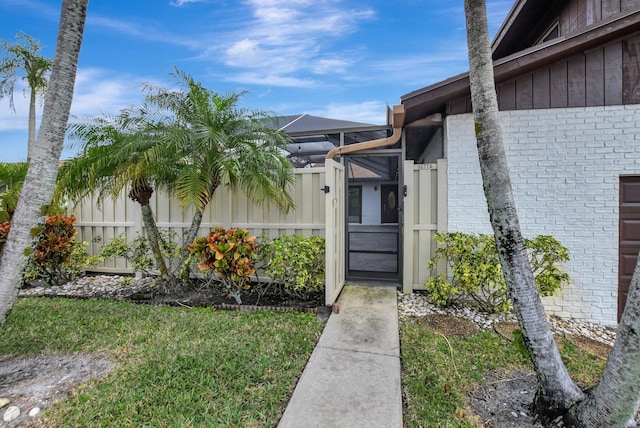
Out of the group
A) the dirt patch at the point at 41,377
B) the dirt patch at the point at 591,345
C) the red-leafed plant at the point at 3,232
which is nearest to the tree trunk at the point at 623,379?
the dirt patch at the point at 591,345

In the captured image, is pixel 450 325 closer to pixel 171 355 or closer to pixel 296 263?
pixel 296 263

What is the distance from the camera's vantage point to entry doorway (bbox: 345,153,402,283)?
575cm

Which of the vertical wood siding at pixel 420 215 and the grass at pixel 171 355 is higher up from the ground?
the vertical wood siding at pixel 420 215

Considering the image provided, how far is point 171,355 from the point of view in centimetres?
296

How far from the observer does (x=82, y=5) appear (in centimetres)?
255

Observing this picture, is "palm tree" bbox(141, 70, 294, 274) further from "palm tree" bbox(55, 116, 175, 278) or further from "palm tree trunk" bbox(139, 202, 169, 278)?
"palm tree trunk" bbox(139, 202, 169, 278)

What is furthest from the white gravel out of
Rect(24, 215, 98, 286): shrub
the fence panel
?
Rect(24, 215, 98, 286): shrub

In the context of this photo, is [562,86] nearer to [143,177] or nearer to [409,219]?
[409,219]

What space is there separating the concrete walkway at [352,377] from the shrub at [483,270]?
921mm

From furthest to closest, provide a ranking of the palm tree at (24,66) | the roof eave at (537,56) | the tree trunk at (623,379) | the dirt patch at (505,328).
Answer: the palm tree at (24,66), the roof eave at (537,56), the dirt patch at (505,328), the tree trunk at (623,379)

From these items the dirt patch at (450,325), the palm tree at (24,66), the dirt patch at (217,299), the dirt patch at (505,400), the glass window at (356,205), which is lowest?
the dirt patch at (505,400)

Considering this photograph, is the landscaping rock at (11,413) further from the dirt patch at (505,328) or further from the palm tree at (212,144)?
the dirt patch at (505,328)

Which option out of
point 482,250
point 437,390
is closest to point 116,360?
point 437,390

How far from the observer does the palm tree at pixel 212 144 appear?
419cm
